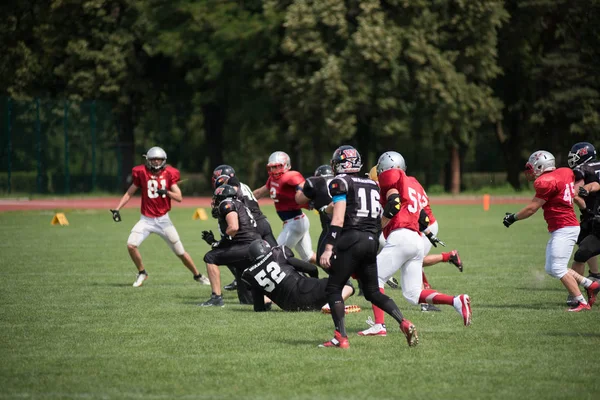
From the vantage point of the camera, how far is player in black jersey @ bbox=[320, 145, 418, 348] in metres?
8.89

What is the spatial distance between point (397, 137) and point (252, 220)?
32724 mm

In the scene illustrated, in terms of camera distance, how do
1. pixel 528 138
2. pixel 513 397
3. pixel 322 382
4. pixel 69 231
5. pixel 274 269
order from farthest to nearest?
1. pixel 528 138
2. pixel 69 231
3. pixel 274 269
4. pixel 322 382
5. pixel 513 397

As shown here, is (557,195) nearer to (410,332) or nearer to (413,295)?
(413,295)

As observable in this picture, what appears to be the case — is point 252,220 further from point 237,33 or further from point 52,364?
point 237,33

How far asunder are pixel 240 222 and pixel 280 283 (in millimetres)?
1077

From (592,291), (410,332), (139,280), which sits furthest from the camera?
(139,280)

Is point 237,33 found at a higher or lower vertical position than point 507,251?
higher

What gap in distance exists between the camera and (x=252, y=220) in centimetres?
1205

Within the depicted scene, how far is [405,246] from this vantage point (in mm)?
10047

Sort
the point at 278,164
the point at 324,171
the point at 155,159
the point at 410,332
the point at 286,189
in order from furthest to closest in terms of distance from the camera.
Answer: the point at 155,159 < the point at 324,171 < the point at 286,189 < the point at 278,164 < the point at 410,332

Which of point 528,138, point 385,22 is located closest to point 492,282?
point 385,22

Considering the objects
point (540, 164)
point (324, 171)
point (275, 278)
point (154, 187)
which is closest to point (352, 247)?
point (275, 278)

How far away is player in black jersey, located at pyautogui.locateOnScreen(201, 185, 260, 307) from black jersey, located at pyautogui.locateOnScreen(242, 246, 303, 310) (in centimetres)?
37

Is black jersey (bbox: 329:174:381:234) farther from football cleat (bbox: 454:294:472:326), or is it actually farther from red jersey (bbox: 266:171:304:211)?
red jersey (bbox: 266:171:304:211)
